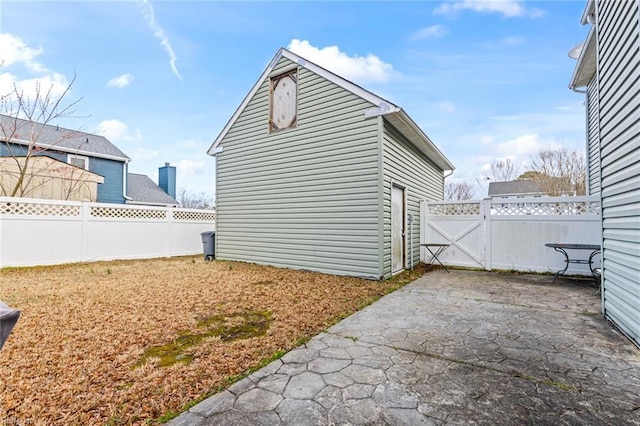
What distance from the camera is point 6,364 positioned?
2.45 m

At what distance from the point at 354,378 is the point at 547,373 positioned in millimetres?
1591

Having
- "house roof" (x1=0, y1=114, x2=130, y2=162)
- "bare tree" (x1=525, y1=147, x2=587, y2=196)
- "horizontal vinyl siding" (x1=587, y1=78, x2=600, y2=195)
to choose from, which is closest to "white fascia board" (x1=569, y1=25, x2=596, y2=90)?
"horizontal vinyl siding" (x1=587, y1=78, x2=600, y2=195)

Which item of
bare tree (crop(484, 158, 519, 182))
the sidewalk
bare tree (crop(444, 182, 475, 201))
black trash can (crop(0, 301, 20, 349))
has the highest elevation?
bare tree (crop(484, 158, 519, 182))

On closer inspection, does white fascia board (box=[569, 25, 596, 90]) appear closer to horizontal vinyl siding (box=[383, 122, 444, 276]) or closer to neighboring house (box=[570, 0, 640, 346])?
neighboring house (box=[570, 0, 640, 346])

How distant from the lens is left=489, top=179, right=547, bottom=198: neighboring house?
68.4 ft

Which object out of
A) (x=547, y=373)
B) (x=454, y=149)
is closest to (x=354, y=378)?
(x=547, y=373)

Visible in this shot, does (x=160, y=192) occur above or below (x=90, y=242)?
above

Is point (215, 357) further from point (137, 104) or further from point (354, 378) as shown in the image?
point (137, 104)

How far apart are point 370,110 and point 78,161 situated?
14.8 metres

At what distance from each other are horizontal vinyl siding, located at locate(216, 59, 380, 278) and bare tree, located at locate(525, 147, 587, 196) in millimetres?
14730

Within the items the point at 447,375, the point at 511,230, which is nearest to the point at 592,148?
the point at 511,230

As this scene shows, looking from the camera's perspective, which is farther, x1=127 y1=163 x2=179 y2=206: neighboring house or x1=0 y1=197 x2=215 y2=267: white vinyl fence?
x1=127 y1=163 x2=179 y2=206: neighboring house

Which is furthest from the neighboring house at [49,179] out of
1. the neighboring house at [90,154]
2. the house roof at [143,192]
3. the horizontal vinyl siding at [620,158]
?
the horizontal vinyl siding at [620,158]

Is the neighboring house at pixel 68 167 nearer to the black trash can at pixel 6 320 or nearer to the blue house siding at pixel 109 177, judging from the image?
the blue house siding at pixel 109 177
